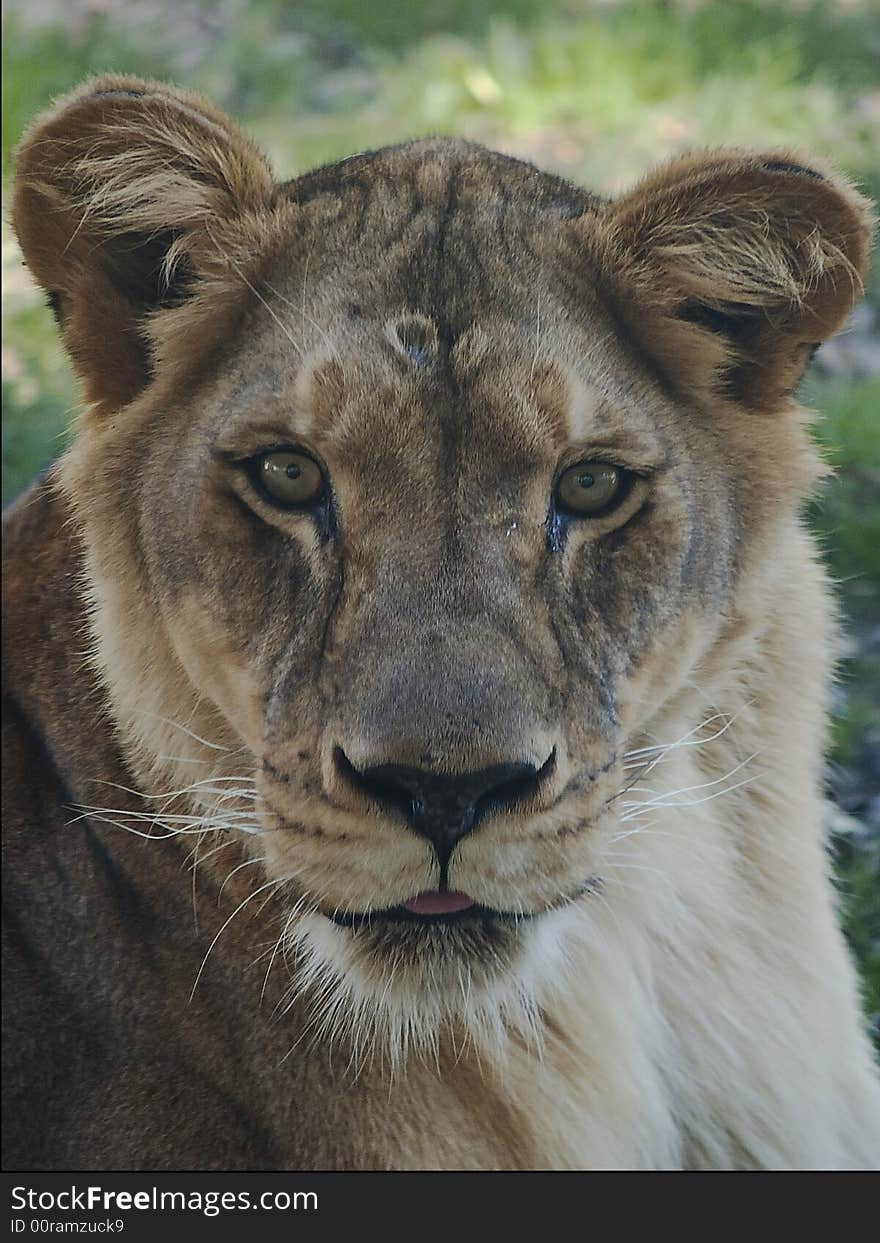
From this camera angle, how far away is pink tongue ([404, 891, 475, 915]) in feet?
7.57

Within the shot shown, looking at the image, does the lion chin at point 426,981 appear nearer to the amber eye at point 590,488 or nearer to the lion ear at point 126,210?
the amber eye at point 590,488

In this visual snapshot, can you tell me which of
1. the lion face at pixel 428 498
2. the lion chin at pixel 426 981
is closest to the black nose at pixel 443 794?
the lion face at pixel 428 498

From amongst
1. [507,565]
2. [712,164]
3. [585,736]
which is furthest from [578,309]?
[585,736]

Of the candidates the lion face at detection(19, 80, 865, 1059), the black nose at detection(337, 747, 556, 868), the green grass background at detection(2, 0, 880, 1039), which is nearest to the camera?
the black nose at detection(337, 747, 556, 868)

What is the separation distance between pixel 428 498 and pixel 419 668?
0.27 m

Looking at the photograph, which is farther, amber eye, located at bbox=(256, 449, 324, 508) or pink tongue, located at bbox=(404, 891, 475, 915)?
amber eye, located at bbox=(256, 449, 324, 508)

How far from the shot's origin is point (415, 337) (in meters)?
2.46

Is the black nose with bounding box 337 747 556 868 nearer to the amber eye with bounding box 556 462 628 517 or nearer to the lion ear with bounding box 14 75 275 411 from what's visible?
the amber eye with bounding box 556 462 628 517

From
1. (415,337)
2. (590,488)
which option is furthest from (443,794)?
(415,337)

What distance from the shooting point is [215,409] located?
2604mm

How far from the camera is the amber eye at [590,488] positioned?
98.0 inches

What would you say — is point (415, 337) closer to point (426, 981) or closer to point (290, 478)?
point (290, 478)

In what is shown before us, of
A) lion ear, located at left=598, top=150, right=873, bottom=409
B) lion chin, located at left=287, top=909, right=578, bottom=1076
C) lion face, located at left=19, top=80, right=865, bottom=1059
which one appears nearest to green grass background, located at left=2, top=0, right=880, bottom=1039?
lion ear, located at left=598, top=150, right=873, bottom=409

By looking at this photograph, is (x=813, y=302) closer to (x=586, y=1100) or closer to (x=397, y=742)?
(x=397, y=742)
